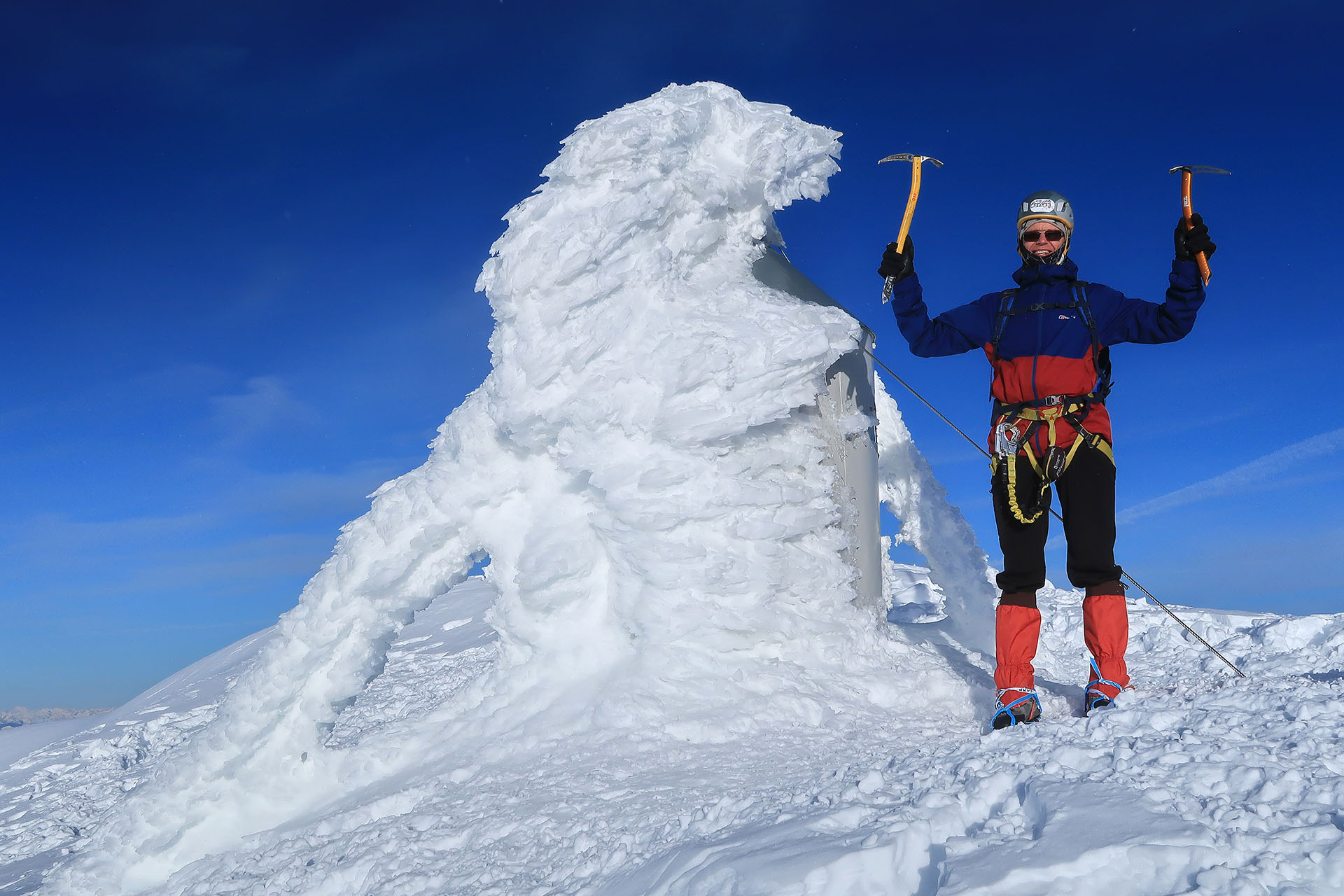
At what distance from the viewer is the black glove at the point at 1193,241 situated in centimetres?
346

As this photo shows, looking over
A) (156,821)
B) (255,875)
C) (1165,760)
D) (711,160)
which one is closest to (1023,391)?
(1165,760)

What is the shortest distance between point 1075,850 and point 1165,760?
70 centimetres

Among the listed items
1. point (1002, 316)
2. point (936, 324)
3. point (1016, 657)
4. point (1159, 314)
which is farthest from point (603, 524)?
point (1159, 314)

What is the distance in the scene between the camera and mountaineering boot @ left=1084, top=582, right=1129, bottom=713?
3.54 m

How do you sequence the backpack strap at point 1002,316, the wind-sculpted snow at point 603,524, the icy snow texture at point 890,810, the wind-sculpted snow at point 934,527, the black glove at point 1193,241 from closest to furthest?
the icy snow texture at point 890,810 → the black glove at point 1193,241 → the backpack strap at point 1002,316 → the wind-sculpted snow at point 603,524 → the wind-sculpted snow at point 934,527

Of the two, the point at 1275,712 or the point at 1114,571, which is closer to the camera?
the point at 1275,712

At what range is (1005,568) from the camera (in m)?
3.81

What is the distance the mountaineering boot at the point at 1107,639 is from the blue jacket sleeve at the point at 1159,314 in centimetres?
113

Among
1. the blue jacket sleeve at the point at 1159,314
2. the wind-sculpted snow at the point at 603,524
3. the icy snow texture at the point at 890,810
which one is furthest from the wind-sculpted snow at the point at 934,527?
the blue jacket sleeve at the point at 1159,314

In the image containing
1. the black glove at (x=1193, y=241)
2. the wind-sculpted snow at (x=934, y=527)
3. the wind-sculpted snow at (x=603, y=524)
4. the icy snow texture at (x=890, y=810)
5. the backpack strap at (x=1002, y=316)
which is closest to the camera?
the icy snow texture at (x=890, y=810)

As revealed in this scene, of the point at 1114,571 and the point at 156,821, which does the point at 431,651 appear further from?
the point at 1114,571

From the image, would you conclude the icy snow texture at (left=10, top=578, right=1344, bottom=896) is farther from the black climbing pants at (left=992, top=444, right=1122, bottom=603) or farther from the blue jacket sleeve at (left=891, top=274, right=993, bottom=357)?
the blue jacket sleeve at (left=891, top=274, right=993, bottom=357)

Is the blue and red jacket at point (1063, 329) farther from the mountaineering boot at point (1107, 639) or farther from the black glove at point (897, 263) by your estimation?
the mountaineering boot at point (1107, 639)

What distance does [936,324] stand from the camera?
13.1 feet
